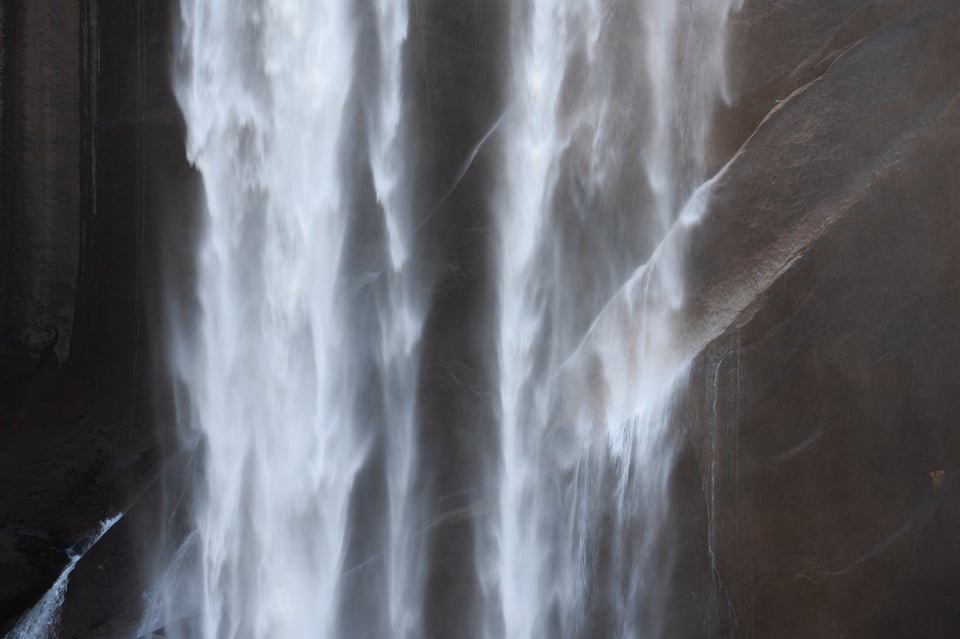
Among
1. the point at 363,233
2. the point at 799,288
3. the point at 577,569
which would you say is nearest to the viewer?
the point at 799,288

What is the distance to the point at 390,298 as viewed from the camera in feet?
16.5

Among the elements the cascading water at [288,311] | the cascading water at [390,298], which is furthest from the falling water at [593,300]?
the cascading water at [288,311]

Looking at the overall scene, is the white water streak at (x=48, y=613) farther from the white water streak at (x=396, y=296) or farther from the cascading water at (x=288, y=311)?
the white water streak at (x=396, y=296)

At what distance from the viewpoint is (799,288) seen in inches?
175

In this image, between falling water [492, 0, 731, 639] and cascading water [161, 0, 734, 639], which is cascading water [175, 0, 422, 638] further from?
falling water [492, 0, 731, 639]

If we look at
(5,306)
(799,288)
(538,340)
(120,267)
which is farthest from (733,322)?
(5,306)

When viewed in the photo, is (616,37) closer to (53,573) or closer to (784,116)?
(784,116)

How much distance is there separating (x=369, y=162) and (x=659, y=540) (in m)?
2.68

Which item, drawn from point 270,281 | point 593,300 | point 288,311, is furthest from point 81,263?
point 593,300

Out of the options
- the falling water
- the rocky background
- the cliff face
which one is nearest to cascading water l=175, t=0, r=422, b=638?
the cliff face

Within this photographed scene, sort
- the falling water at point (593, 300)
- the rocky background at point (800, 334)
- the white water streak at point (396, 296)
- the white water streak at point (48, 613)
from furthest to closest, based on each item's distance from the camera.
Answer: the white water streak at point (396, 296), the white water streak at point (48, 613), the falling water at point (593, 300), the rocky background at point (800, 334)

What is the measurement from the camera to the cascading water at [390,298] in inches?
186

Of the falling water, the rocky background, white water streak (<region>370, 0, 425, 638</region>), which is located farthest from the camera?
white water streak (<region>370, 0, 425, 638</region>)

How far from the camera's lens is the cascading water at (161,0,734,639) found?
15.5 ft
